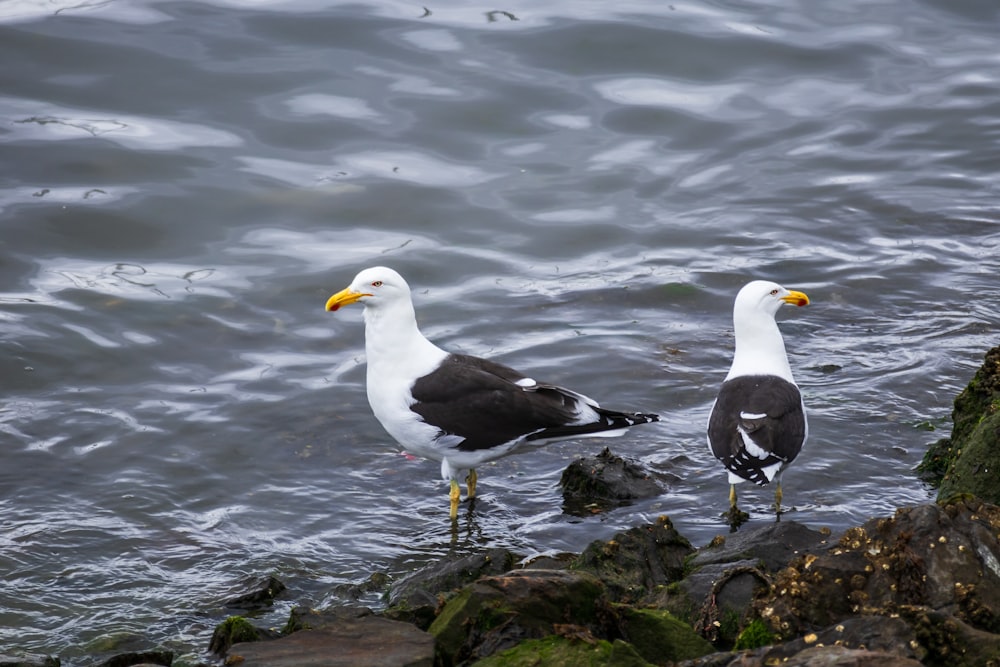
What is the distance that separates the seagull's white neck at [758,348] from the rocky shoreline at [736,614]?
2.07m

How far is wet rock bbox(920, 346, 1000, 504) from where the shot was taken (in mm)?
6066

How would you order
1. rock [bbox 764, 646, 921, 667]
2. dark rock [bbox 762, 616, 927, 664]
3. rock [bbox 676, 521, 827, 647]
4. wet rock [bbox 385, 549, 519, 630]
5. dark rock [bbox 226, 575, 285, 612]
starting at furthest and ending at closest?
dark rock [bbox 226, 575, 285, 612], wet rock [bbox 385, 549, 519, 630], rock [bbox 676, 521, 827, 647], dark rock [bbox 762, 616, 927, 664], rock [bbox 764, 646, 921, 667]

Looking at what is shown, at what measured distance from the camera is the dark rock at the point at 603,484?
7.86m

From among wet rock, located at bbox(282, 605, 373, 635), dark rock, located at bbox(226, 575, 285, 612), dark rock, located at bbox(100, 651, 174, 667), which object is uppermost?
wet rock, located at bbox(282, 605, 373, 635)

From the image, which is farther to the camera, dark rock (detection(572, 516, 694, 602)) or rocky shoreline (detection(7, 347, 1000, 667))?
dark rock (detection(572, 516, 694, 602))

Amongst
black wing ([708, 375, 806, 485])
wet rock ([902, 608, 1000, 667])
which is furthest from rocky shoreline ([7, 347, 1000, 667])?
black wing ([708, 375, 806, 485])

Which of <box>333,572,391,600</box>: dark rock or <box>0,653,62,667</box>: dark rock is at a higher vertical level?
<box>0,653,62,667</box>: dark rock

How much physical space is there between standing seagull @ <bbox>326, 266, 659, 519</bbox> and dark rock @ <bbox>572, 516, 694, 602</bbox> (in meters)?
1.65

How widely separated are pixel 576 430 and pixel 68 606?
330 cm

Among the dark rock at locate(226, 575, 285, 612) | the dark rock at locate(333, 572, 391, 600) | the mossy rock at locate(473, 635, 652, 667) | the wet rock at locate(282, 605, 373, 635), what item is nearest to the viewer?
the mossy rock at locate(473, 635, 652, 667)

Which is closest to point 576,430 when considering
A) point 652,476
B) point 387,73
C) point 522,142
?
point 652,476

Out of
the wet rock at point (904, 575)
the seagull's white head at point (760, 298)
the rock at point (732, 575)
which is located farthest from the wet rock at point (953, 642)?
the seagull's white head at point (760, 298)

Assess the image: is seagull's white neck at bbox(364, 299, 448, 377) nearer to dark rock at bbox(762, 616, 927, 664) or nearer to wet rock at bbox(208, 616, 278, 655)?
wet rock at bbox(208, 616, 278, 655)

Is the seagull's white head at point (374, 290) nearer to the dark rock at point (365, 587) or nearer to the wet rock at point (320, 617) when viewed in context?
the dark rock at point (365, 587)
